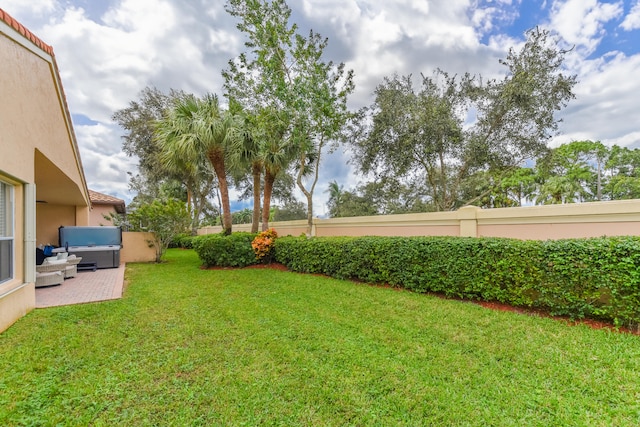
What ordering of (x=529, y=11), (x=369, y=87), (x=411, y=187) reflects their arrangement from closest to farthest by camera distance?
(x=529, y=11)
(x=369, y=87)
(x=411, y=187)

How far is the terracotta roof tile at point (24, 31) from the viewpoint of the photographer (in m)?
3.89

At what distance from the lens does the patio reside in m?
5.69

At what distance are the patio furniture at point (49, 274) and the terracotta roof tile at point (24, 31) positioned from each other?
513 centimetres

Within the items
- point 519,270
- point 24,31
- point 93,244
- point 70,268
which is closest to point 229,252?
point 70,268

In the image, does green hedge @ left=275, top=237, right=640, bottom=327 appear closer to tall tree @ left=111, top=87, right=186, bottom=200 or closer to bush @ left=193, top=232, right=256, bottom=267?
bush @ left=193, top=232, right=256, bottom=267

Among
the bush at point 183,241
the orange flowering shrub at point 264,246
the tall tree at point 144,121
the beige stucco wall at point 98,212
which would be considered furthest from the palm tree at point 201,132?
the beige stucco wall at point 98,212

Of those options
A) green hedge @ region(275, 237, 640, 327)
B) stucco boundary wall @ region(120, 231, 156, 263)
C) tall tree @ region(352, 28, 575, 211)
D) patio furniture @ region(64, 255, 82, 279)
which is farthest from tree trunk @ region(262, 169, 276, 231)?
patio furniture @ region(64, 255, 82, 279)

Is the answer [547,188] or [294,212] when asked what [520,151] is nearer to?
[547,188]

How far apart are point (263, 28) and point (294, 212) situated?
22.1 m

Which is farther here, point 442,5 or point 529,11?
point 529,11

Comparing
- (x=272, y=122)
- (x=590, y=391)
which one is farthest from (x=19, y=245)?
(x=590, y=391)

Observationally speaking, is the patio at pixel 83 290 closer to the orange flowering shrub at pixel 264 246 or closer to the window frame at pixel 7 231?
the window frame at pixel 7 231

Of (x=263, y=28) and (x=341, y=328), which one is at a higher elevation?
(x=263, y=28)

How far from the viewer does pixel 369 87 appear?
12.0 metres
